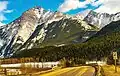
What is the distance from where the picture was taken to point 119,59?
163 m

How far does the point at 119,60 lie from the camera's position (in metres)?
159

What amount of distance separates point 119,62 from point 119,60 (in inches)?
52.1

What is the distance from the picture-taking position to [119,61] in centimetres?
15812

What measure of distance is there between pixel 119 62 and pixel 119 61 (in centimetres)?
66

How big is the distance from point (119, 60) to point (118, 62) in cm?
250

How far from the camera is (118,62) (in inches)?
6334

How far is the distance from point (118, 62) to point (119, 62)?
3260mm

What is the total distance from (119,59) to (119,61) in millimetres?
4985

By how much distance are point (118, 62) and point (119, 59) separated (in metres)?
2.61

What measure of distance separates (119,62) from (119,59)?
555 cm
